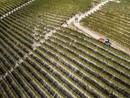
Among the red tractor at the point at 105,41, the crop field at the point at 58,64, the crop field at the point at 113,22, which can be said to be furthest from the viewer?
the crop field at the point at 113,22

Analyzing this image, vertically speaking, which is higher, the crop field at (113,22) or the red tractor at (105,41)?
the red tractor at (105,41)

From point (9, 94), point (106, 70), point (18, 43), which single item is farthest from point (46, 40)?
point (106, 70)

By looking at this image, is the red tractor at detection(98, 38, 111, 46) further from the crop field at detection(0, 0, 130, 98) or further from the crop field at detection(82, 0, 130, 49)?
the crop field at detection(82, 0, 130, 49)

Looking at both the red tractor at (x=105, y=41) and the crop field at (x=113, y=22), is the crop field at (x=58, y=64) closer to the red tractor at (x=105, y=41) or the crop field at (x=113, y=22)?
the crop field at (x=113, y=22)

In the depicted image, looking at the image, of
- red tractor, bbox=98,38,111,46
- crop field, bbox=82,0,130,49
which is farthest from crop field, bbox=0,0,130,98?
red tractor, bbox=98,38,111,46

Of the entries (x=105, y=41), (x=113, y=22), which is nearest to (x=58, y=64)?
(x=105, y=41)

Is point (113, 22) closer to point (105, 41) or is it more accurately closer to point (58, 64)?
point (105, 41)

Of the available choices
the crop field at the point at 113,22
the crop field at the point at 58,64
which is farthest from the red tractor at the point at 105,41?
the crop field at the point at 113,22

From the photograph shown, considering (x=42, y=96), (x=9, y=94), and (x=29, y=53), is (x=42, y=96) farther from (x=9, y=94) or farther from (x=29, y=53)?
(x=29, y=53)
